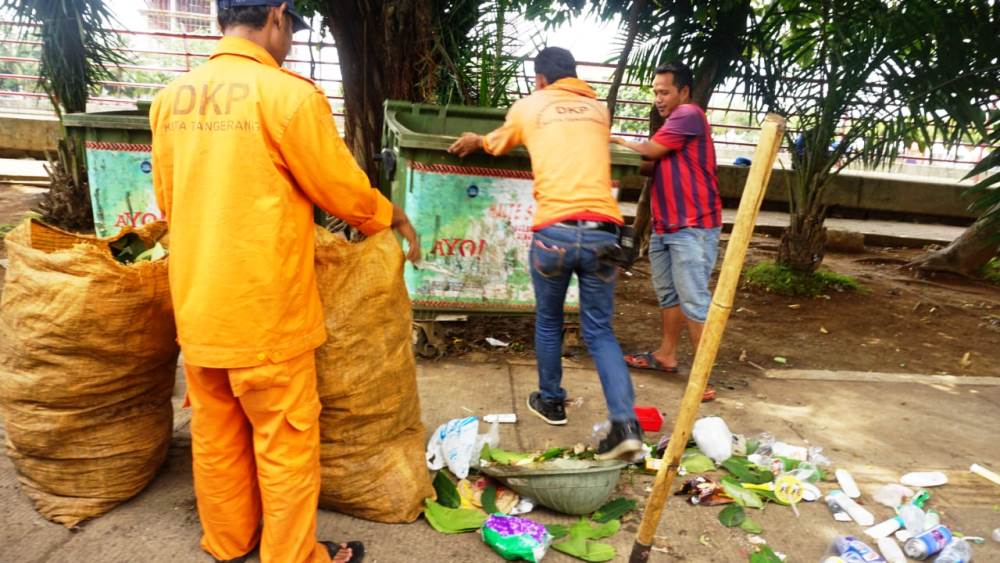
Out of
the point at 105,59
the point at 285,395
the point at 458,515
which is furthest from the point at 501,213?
the point at 105,59

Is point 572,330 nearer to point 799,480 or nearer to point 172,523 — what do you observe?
point 799,480

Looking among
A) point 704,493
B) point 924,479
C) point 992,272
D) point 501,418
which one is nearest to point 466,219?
point 501,418

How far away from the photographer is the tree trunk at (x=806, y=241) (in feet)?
20.7

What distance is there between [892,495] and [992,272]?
19.4 feet

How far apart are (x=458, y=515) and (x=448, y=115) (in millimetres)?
2882

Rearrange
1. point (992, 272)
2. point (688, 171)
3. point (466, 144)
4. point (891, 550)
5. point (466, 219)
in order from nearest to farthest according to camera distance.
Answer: point (891, 550) < point (466, 144) < point (688, 171) < point (466, 219) < point (992, 272)

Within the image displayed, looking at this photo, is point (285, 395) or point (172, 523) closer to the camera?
point (285, 395)

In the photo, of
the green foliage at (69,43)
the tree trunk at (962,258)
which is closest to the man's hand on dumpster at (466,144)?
the green foliage at (69,43)

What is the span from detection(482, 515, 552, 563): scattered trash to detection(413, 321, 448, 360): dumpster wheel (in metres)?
1.69

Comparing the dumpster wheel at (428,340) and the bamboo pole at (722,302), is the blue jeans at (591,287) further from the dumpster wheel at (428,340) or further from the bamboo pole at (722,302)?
the dumpster wheel at (428,340)

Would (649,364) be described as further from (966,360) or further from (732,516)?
(966,360)

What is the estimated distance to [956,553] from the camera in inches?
93.0

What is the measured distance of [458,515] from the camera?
2.46m

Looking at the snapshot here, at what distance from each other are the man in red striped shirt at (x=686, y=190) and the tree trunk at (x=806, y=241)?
121 inches
